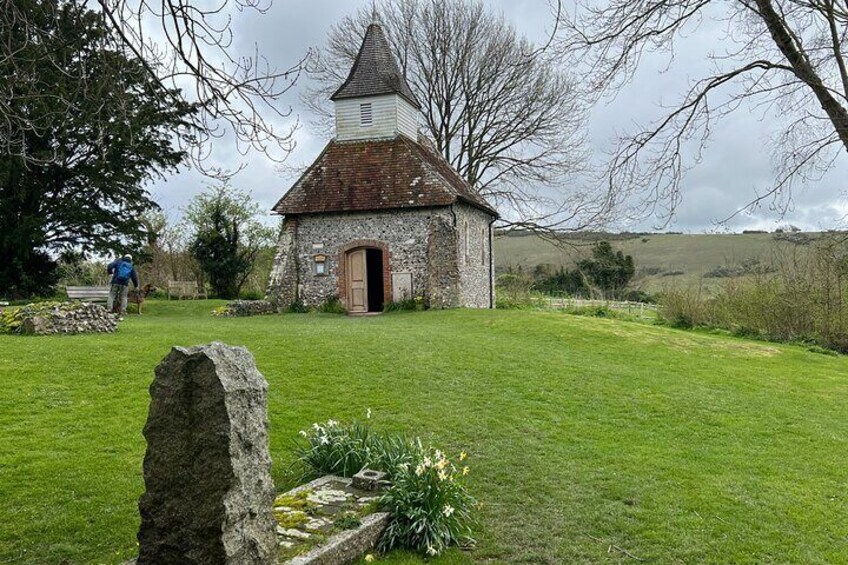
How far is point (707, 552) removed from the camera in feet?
19.1

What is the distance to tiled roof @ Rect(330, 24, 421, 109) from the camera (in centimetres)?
2642

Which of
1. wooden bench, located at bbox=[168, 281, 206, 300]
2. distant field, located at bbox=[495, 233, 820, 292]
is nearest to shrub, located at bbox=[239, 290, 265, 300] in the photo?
wooden bench, located at bbox=[168, 281, 206, 300]

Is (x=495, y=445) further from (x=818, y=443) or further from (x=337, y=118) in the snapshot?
(x=337, y=118)

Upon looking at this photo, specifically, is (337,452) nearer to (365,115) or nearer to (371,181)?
(371,181)

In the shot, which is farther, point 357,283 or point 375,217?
point 357,283

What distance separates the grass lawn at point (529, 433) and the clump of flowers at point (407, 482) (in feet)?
0.94

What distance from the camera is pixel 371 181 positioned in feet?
82.2

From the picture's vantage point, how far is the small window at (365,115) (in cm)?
2661

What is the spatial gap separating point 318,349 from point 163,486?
349 inches

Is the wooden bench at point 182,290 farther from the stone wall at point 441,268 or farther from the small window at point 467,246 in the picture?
the stone wall at point 441,268

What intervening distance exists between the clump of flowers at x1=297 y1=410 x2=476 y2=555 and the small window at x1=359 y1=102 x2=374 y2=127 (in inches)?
818

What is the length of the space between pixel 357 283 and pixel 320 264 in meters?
1.64

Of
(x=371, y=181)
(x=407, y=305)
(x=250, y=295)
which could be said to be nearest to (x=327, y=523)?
(x=407, y=305)

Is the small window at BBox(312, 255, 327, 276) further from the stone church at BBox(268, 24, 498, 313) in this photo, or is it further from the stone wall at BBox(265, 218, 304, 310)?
the stone wall at BBox(265, 218, 304, 310)
